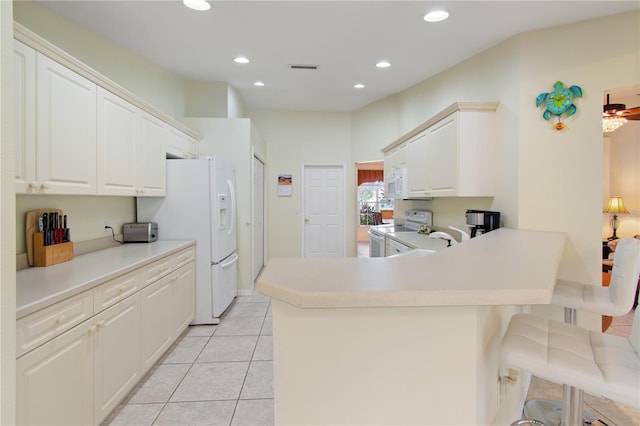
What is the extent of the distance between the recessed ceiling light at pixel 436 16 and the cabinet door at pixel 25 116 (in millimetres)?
2733

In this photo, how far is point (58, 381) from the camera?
5.02 ft

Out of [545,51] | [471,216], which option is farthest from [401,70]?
[471,216]

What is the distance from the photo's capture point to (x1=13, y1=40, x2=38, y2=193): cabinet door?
168 centimetres

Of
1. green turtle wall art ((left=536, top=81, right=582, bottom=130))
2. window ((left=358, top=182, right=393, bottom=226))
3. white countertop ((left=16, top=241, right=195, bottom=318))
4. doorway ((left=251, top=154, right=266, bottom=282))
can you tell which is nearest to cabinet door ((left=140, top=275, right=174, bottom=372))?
white countertop ((left=16, top=241, right=195, bottom=318))

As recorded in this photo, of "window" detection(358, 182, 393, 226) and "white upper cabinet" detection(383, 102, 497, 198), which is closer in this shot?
"white upper cabinet" detection(383, 102, 497, 198)

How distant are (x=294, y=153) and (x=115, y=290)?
4482 millimetres

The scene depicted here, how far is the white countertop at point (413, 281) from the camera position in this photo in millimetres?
939

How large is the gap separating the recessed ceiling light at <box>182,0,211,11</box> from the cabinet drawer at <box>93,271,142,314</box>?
6.82ft

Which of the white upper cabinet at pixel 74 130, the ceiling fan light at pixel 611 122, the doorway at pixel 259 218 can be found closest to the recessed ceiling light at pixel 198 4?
the white upper cabinet at pixel 74 130

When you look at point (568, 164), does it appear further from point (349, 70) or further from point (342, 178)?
point (342, 178)

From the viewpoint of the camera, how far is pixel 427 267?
4.17 feet

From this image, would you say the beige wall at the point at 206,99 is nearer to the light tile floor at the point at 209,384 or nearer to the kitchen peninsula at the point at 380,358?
the light tile floor at the point at 209,384

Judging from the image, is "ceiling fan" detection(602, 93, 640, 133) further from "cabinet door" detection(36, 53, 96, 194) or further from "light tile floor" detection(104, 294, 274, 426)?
"cabinet door" detection(36, 53, 96, 194)

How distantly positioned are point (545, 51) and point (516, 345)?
8.85ft
